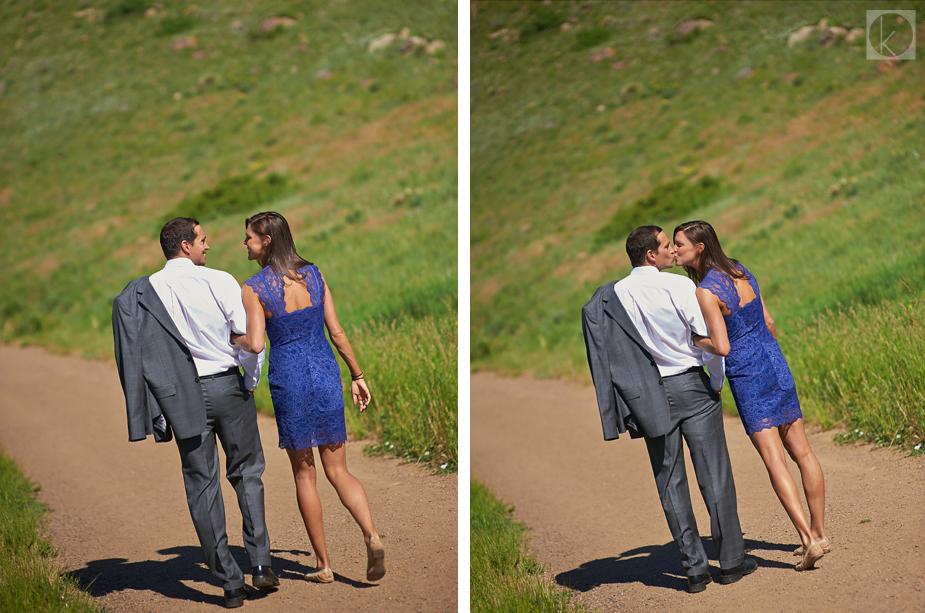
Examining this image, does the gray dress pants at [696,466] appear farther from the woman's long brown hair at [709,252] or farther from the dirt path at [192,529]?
the dirt path at [192,529]

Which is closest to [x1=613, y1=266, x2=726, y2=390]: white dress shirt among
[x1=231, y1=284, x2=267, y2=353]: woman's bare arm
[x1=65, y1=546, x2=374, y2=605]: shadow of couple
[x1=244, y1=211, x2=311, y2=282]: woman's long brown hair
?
[x1=244, y1=211, x2=311, y2=282]: woman's long brown hair

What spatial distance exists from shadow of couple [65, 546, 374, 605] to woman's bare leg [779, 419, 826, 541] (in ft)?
6.81

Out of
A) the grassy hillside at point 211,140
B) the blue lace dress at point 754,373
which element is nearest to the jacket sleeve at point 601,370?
the blue lace dress at point 754,373

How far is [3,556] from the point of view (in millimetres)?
4098

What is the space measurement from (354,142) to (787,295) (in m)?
8.30

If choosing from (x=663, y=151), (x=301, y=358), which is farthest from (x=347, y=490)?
(x=663, y=151)

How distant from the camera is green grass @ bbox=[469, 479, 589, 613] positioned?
3830 millimetres

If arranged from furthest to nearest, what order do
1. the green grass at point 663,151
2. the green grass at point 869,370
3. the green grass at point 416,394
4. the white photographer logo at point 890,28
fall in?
1. the green grass at point 663,151
2. the white photographer logo at point 890,28
3. the green grass at point 416,394
4. the green grass at point 869,370

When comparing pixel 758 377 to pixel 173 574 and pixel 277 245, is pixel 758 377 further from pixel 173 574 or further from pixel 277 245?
pixel 173 574

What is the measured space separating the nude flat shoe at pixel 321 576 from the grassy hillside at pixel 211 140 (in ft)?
17.2

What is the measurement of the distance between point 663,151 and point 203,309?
10.4 metres

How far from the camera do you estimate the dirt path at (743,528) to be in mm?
3443

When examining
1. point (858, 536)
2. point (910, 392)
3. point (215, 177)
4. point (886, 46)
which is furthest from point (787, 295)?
point (215, 177)

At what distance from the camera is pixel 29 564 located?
395 centimetres
